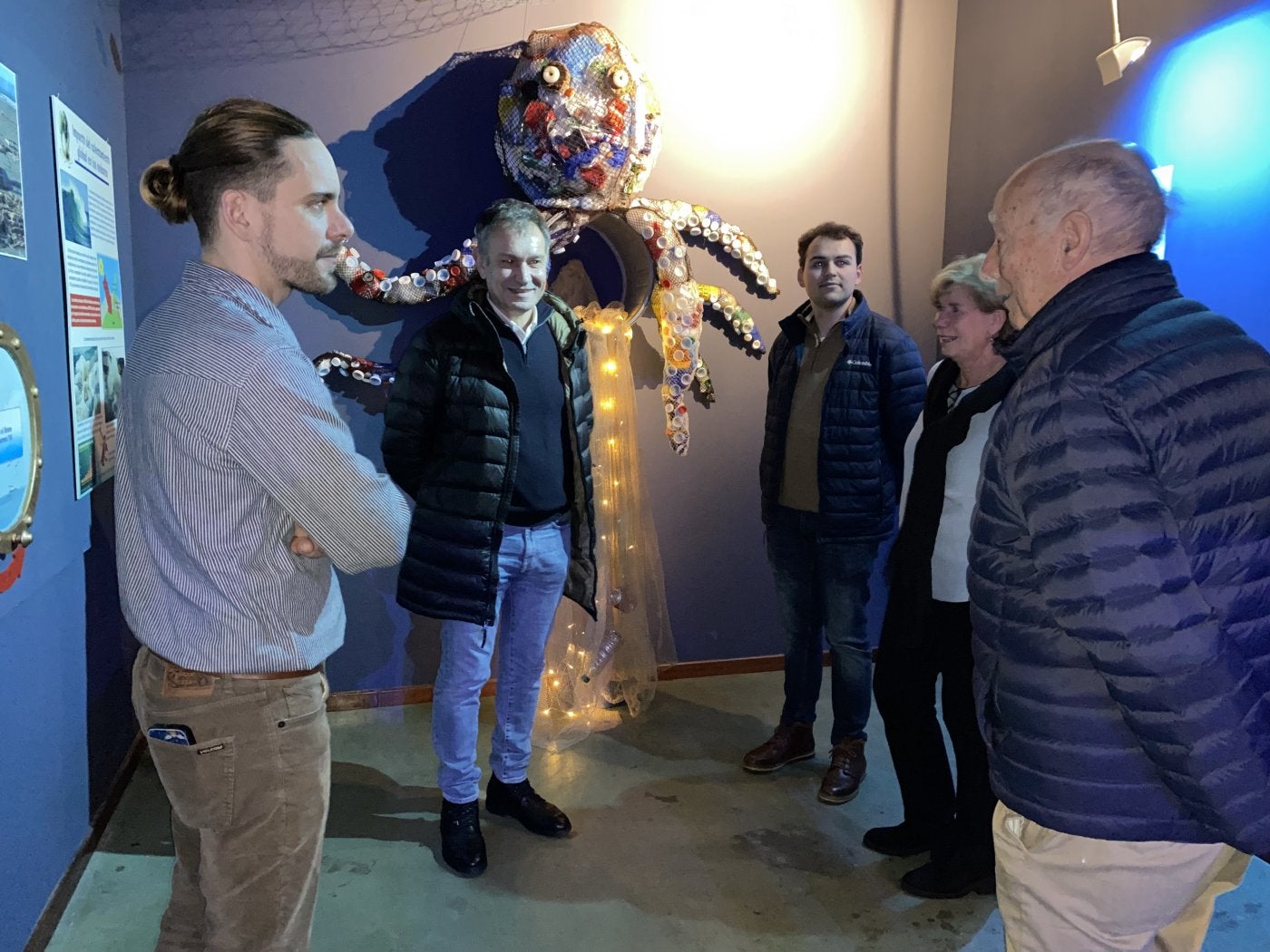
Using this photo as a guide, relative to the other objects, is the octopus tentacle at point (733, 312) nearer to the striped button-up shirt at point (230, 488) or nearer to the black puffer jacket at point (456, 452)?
the black puffer jacket at point (456, 452)

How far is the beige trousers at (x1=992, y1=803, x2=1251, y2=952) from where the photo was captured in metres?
1.04

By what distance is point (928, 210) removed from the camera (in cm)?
330

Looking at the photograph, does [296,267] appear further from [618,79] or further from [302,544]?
[618,79]

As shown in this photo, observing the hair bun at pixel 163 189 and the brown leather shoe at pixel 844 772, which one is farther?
the brown leather shoe at pixel 844 772

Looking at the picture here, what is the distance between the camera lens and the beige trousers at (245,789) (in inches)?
44.1

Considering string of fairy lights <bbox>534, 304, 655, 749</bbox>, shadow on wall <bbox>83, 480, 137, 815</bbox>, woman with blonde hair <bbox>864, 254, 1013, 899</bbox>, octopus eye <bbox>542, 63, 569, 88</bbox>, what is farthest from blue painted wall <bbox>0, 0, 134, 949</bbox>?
woman with blonde hair <bbox>864, 254, 1013, 899</bbox>

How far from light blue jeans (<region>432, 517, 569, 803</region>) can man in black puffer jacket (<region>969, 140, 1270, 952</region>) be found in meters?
1.18

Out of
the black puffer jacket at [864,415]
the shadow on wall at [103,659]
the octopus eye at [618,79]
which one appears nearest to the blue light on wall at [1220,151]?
the black puffer jacket at [864,415]

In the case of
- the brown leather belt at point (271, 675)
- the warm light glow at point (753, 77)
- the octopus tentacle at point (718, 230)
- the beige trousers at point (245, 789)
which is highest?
the warm light glow at point (753, 77)

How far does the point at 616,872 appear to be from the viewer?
2072 millimetres

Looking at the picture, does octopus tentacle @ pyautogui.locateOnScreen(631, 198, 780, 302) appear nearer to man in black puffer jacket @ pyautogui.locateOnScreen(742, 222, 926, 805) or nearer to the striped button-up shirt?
man in black puffer jacket @ pyautogui.locateOnScreen(742, 222, 926, 805)

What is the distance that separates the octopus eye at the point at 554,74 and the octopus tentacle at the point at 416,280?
0.51 meters

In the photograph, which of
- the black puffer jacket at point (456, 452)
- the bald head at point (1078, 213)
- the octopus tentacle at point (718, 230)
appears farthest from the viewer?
the octopus tentacle at point (718, 230)

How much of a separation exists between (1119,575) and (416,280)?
2.18 m
